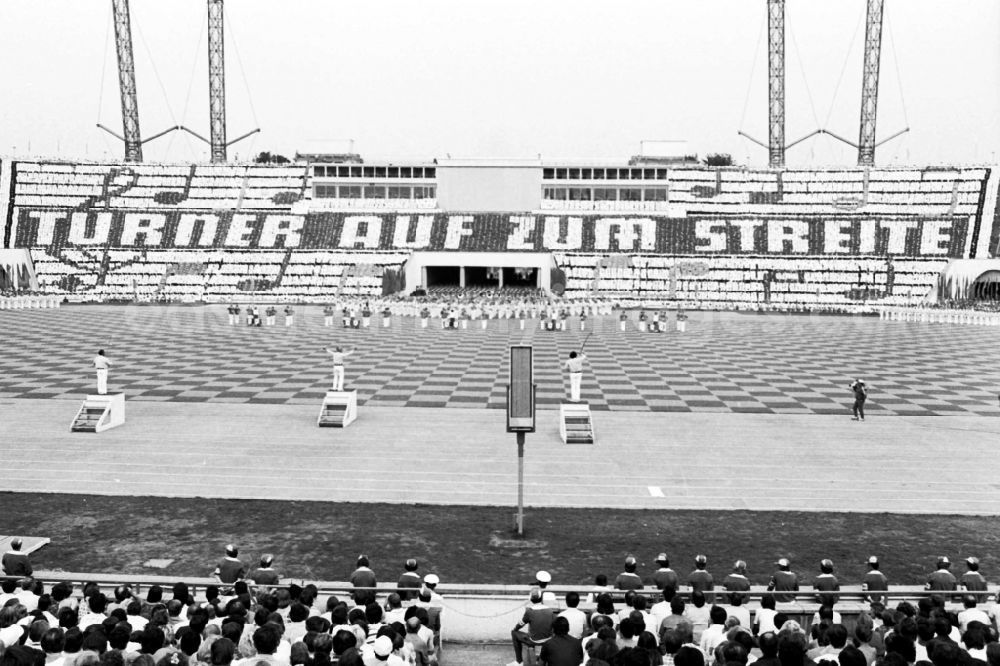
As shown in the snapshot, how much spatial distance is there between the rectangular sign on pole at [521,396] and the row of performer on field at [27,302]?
60.5 m

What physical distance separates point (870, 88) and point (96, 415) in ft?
326

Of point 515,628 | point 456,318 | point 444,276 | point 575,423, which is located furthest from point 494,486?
point 444,276

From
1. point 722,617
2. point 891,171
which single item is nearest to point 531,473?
point 722,617

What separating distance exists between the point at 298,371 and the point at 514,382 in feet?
58.0

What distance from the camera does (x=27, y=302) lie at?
6266cm

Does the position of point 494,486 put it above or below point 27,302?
below

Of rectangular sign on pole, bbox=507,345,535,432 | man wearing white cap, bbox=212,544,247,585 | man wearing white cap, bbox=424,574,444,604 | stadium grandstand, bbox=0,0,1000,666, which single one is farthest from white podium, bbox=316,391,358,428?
man wearing white cap, bbox=424,574,444,604

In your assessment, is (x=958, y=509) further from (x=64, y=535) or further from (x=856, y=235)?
(x=856, y=235)

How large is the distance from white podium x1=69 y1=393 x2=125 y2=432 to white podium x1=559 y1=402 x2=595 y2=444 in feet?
34.4

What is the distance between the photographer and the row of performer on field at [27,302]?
203 ft

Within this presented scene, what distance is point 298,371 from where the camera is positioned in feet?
94.7

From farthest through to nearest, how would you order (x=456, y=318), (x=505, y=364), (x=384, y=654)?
(x=456, y=318)
(x=505, y=364)
(x=384, y=654)

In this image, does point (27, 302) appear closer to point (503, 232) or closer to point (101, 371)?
point (503, 232)

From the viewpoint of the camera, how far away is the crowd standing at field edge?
669 cm
